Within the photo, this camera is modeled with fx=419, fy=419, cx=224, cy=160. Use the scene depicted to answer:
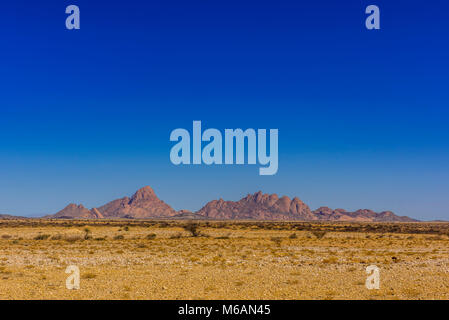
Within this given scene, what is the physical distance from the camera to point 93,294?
1398 centimetres

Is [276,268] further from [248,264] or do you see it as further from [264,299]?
[264,299]

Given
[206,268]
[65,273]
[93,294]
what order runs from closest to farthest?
[93,294] < [65,273] < [206,268]

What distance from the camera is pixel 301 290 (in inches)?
582
